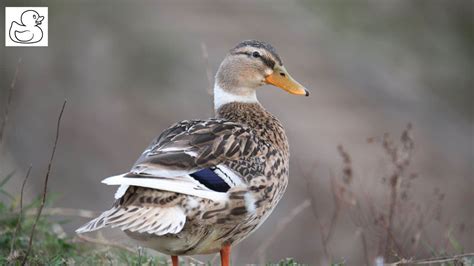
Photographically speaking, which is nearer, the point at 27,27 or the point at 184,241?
the point at 184,241

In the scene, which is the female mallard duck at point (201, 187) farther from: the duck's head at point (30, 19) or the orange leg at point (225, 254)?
the duck's head at point (30, 19)

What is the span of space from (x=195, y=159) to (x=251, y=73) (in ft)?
5.12

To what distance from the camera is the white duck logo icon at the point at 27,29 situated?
9.29m

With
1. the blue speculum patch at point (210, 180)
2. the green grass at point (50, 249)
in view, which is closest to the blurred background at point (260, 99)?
the green grass at point (50, 249)

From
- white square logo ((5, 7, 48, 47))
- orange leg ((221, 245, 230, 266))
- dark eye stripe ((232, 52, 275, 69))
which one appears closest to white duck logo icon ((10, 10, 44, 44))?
white square logo ((5, 7, 48, 47))

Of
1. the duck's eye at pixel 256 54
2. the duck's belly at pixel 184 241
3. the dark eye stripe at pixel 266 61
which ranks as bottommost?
the duck's belly at pixel 184 241

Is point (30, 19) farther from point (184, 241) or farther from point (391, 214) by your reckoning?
point (184, 241)

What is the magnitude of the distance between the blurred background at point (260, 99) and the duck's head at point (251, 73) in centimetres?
469

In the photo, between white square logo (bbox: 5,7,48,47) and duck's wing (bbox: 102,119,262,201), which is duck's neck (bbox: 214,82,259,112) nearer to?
duck's wing (bbox: 102,119,262,201)

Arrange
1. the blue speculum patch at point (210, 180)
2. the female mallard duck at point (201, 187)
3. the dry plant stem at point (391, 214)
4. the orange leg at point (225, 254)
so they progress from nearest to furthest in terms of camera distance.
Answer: the female mallard duck at point (201, 187) < the blue speculum patch at point (210, 180) < the orange leg at point (225, 254) < the dry plant stem at point (391, 214)

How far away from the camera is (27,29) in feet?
30.1

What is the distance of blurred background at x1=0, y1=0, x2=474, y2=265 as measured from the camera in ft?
45.0

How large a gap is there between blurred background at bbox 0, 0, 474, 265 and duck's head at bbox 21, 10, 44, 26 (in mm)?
2526

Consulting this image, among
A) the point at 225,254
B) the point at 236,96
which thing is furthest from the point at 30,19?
the point at 225,254
